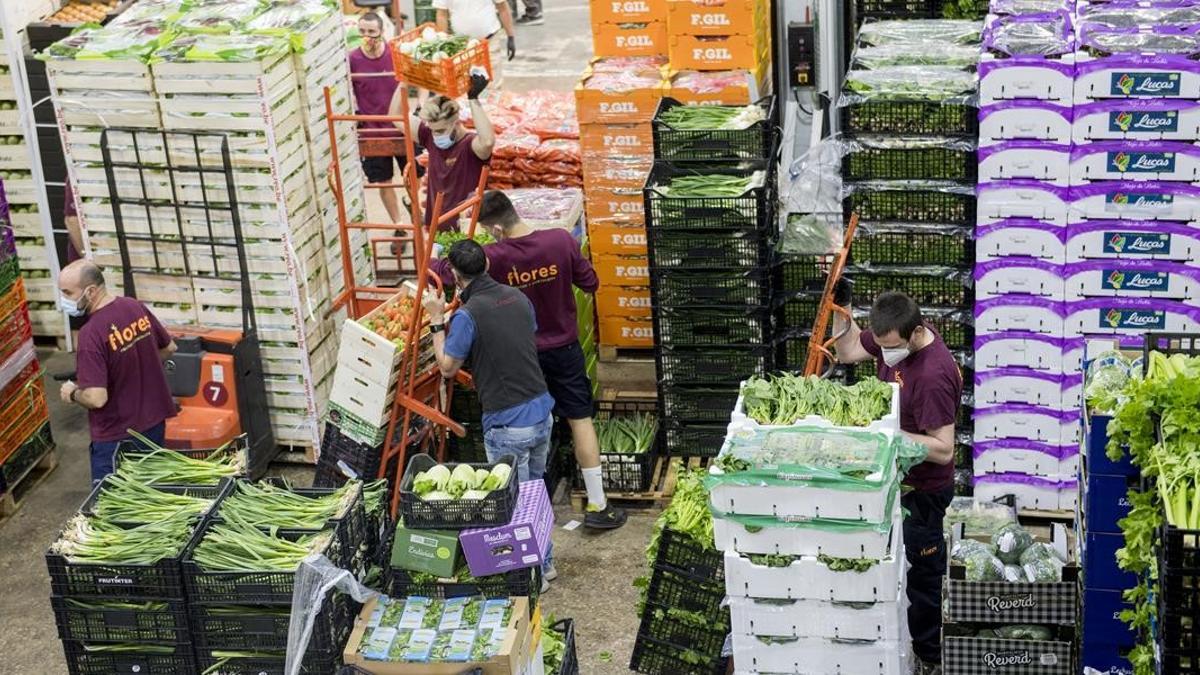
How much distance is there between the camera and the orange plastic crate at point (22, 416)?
11992 millimetres

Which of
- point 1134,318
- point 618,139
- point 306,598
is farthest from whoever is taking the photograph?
point 618,139

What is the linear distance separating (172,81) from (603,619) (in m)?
4.67

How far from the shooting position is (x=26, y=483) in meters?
12.6

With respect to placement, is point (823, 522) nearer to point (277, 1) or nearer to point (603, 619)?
point (603, 619)

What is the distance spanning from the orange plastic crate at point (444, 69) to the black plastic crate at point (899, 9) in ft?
9.24

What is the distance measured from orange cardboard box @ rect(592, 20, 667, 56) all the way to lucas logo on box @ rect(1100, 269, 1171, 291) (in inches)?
177

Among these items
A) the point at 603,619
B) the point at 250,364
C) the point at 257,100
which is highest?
the point at 257,100

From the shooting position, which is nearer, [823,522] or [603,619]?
[823,522]

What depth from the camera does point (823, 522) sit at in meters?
7.86

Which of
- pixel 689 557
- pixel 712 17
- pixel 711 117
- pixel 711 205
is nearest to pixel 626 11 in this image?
pixel 712 17

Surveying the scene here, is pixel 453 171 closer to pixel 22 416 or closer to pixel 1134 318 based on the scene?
pixel 22 416

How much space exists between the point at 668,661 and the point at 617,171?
15.4ft

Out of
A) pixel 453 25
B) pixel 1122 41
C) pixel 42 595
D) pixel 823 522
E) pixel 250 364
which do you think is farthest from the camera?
pixel 453 25

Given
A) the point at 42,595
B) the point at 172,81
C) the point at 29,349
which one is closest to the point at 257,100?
the point at 172,81
